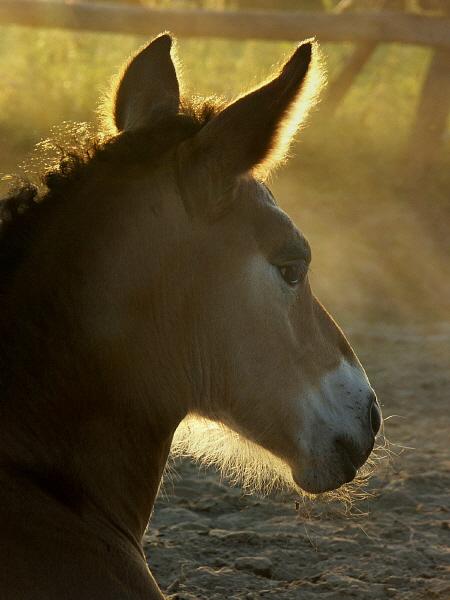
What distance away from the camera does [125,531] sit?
8.95 ft

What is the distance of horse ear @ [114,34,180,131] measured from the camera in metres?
3.05

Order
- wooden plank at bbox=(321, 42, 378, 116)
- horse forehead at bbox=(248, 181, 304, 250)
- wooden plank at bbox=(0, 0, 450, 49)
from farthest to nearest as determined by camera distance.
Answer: wooden plank at bbox=(321, 42, 378, 116), wooden plank at bbox=(0, 0, 450, 49), horse forehead at bbox=(248, 181, 304, 250)

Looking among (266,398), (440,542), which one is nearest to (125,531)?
(266,398)

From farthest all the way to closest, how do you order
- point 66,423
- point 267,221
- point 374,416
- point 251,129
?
point 374,416
point 267,221
point 66,423
point 251,129

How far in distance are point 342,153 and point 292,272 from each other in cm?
758

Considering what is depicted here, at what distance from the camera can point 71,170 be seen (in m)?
2.69

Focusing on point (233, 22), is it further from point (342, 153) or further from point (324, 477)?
point (324, 477)

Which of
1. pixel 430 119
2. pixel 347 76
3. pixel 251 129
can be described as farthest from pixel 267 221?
pixel 347 76

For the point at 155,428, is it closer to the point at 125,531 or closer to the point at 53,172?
the point at 125,531

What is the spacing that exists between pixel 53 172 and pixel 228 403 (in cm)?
81

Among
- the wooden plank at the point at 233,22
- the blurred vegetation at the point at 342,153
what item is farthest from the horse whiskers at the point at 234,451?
the wooden plank at the point at 233,22

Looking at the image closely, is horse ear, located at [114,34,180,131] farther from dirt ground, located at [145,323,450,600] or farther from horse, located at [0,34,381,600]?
dirt ground, located at [145,323,450,600]

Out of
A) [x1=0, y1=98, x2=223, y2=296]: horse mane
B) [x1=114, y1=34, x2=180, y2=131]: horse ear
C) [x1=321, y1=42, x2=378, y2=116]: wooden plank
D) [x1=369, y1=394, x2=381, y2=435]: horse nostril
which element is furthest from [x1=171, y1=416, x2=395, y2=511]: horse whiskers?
[x1=321, y1=42, x2=378, y2=116]: wooden plank

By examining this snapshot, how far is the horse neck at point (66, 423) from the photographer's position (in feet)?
8.34
